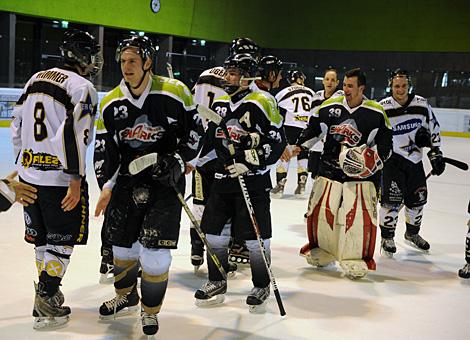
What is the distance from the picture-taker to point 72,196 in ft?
10.0

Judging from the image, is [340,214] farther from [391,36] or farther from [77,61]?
[391,36]

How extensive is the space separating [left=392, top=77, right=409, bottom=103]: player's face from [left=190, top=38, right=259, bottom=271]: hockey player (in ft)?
3.96

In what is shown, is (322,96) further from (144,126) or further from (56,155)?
(56,155)

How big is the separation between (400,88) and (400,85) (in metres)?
0.02

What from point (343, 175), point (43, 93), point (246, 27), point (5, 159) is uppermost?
point (246, 27)

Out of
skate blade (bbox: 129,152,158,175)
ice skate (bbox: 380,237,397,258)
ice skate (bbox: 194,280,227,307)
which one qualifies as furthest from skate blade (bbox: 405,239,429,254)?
skate blade (bbox: 129,152,158,175)

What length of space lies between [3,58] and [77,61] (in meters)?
11.0

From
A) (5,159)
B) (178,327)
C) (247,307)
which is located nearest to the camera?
(178,327)

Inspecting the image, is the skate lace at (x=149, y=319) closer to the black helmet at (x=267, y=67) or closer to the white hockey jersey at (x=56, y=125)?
the white hockey jersey at (x=56, y=125)

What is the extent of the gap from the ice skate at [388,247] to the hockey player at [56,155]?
2607mm

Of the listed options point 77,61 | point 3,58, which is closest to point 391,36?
point 3,58

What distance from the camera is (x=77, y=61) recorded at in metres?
3.17

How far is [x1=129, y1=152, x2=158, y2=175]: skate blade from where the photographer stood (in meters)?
3.01

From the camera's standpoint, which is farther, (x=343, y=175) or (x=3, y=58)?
(x=3, y=58)
